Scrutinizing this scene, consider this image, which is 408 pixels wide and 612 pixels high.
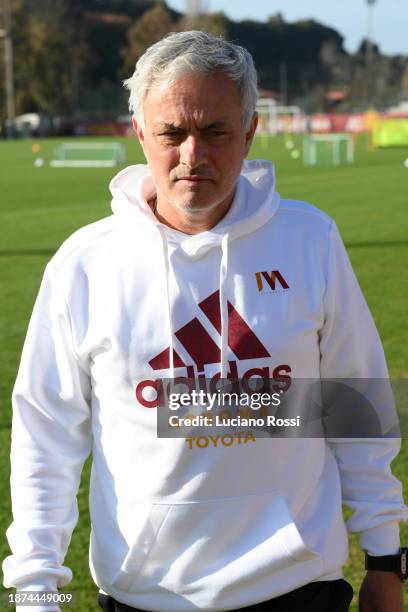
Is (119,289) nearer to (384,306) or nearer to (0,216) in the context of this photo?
(384,306)

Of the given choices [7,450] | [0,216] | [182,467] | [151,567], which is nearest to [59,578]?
[151,567]

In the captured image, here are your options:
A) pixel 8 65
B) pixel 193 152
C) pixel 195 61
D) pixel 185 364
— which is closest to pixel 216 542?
pixel 185 364

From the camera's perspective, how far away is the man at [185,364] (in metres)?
2.21

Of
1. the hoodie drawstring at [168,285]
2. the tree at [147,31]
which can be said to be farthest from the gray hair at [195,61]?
the tree at [147,31]

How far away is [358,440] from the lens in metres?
2.45

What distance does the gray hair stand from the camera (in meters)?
2.15

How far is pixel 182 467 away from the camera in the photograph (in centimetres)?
221

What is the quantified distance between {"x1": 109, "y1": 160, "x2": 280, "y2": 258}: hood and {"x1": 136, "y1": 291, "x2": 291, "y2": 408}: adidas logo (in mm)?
135

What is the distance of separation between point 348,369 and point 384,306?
24.6ft

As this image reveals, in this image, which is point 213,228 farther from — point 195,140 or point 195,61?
point 195,61

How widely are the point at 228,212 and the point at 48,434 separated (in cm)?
64

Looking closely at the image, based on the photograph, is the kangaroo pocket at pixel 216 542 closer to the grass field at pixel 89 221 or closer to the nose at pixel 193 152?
the nose at pixel 193 152

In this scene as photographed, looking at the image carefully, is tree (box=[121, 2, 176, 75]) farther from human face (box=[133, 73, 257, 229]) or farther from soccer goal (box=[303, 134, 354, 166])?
human face (box=[133, 73, 257, 229])

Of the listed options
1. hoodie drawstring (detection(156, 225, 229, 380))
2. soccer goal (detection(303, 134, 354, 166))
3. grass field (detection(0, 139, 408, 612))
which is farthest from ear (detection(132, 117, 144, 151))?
soccer goal (detection(303, 134, 354, 166))
